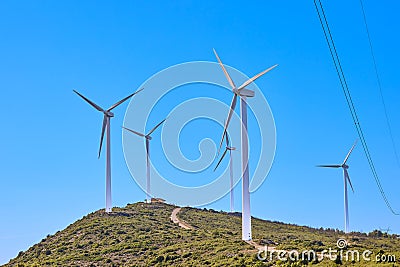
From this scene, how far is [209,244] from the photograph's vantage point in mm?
67125

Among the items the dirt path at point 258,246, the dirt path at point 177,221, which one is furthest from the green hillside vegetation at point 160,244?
the dirt path at point 177,221

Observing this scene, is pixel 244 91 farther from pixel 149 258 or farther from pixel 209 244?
pixel 149 258

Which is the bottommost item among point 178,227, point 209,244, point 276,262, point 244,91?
point 276,262

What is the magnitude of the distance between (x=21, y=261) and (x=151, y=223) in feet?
81.6

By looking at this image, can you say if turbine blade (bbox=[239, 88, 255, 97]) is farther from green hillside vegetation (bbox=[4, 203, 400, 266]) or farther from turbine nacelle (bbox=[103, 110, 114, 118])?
turbine nacelle (bbox=[103, 110, 114, 118])

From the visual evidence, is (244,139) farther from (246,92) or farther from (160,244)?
(160,244)

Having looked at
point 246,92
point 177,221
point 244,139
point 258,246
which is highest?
point 246,92

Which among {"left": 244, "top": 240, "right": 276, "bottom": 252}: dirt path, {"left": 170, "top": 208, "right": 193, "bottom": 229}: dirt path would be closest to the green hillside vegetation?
{"left": 244, "top": 240, "right": 276, "bottom": 252}: dirt path

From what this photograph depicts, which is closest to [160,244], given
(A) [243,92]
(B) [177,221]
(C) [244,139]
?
(C) [244,139]

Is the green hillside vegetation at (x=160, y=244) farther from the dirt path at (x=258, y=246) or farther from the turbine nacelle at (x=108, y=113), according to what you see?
the turbine nacelle at (x=108, y=113)

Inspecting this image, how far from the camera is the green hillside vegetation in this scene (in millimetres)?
56875

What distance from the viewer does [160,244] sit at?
76.7 meters

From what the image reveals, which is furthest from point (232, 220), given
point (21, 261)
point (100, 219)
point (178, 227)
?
point (21, 261)

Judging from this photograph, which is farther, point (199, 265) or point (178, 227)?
point (178, 227)
